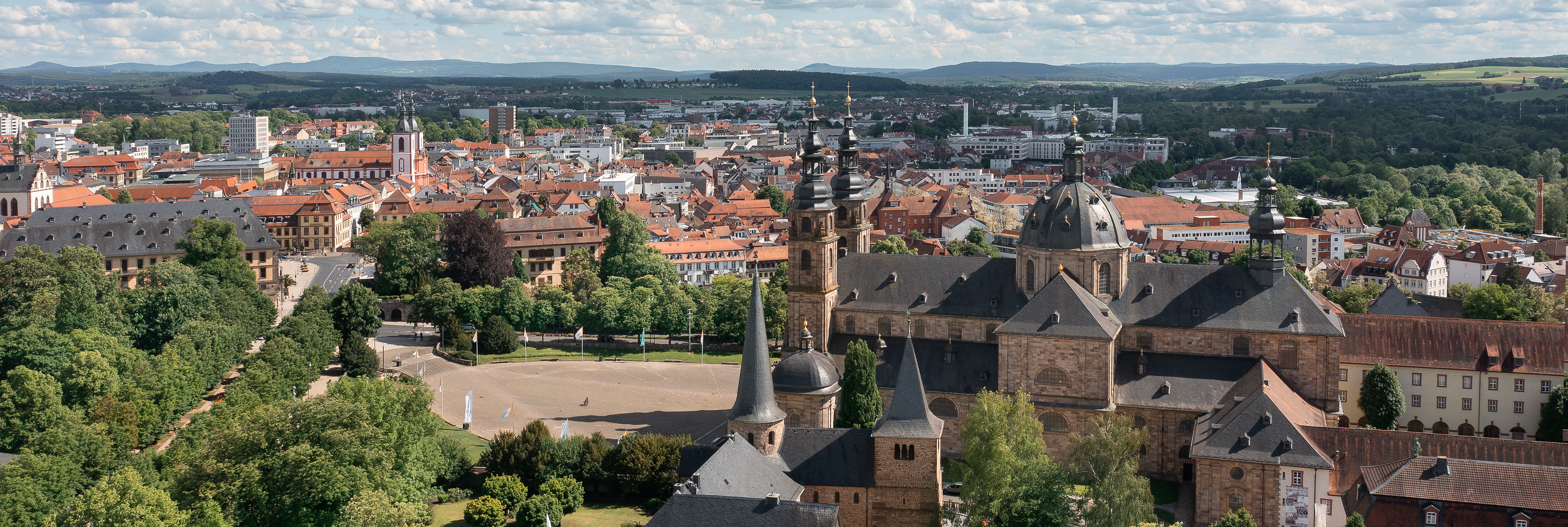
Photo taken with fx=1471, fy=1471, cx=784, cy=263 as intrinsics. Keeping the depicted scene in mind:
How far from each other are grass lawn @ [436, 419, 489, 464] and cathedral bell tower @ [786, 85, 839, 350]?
1566cm

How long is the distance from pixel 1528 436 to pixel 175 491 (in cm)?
5819

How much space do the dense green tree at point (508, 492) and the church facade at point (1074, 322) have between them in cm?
1201

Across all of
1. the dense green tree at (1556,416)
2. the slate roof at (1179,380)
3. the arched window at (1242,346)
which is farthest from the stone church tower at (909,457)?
the dense green tree at (1556,416)

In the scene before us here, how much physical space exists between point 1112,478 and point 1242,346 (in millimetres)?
19496

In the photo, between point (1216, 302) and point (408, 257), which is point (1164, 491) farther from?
point (408, 257)

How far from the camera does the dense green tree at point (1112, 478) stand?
47344 mm

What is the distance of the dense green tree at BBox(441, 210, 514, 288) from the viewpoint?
362 feet

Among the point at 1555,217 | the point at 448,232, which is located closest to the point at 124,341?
the point at 448,232

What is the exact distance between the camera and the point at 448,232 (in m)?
113

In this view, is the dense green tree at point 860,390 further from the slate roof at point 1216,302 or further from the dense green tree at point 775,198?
the dense green tree at point 775,198

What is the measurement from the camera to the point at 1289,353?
64000 mm

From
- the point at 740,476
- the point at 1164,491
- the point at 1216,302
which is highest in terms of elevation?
the point at 1216,302

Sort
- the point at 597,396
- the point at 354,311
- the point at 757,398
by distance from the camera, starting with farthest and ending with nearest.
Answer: the point at 354,311
the point at 597,396
the point at 757,398

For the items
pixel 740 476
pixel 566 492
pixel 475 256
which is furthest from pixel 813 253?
pixel 475 256
